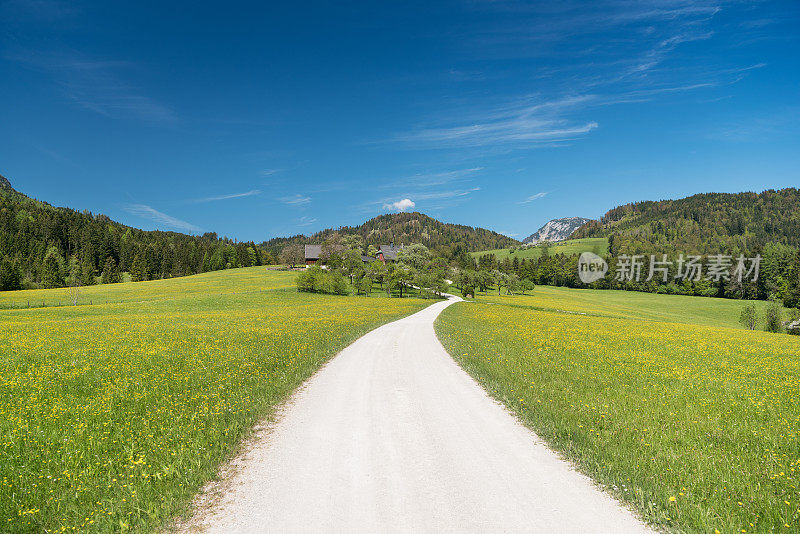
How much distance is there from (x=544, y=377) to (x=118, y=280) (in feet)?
431

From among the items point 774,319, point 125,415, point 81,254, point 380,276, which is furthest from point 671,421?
point 81,254

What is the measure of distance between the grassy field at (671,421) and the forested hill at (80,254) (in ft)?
373

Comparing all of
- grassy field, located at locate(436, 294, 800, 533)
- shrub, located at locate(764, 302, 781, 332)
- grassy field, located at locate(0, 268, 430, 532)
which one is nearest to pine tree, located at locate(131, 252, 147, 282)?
grassy field, located at locate(0, 268, 430, 532)

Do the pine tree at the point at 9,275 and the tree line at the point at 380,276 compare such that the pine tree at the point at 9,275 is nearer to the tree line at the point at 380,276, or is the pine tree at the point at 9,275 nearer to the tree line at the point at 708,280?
A: the tree line at the point at 380,276

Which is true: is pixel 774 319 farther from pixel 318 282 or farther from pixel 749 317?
pixel 318 282

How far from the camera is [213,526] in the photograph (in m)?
5.08

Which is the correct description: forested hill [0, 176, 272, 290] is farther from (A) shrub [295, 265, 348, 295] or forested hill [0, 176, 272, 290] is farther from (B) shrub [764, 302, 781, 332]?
(B) shrub [764, 302, 781, 332]

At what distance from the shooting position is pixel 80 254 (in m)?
113

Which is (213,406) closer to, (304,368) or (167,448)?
(167,448)

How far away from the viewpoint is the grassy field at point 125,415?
558 centimetres

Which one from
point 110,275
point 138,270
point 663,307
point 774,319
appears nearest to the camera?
point 774,319

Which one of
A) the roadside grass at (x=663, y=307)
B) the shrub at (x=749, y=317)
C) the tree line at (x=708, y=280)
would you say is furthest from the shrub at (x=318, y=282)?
the shrub at (x=749, y=317)

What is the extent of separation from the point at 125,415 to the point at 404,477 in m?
7.98

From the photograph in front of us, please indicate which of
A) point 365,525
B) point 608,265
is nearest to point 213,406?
Answer: point 365,525
